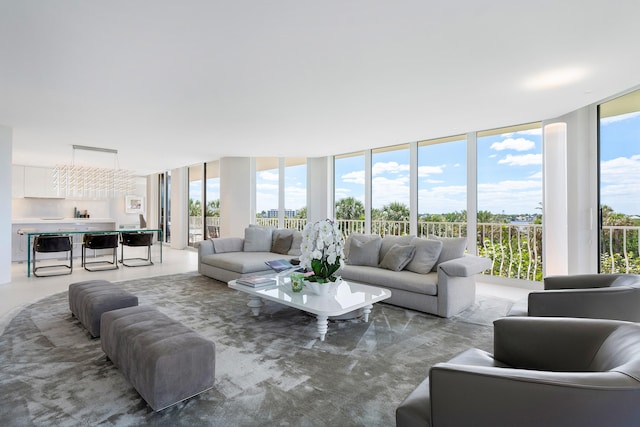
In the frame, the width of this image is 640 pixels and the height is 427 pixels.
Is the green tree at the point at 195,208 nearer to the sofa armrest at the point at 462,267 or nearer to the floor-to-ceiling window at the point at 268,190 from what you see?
the floor-to-ceiling window at the point at 268,190

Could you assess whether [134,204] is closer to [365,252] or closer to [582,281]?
[365,252]

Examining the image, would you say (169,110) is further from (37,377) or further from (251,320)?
(37,377)

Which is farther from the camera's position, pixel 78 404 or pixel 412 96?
pixel 412 96

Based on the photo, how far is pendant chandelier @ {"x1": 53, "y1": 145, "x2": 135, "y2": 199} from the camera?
704cm

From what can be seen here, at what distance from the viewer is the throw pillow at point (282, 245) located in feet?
18.5

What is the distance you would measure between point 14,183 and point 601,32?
11769 millimetres

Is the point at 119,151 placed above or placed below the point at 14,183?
above

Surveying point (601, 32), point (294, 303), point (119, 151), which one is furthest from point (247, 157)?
point (601, 32)

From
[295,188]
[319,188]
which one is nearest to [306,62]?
[319,188]

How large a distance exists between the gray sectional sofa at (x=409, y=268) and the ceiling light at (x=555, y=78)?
1831 mm

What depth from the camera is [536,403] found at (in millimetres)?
955

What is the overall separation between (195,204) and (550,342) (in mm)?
9551

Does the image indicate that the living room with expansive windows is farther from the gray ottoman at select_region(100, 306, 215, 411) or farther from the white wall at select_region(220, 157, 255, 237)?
the white wall at select_region(220, 157, 255, 237)

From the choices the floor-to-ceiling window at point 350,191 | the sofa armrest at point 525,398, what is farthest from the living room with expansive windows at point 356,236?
the floor-to-ceiling window at point 350,191
